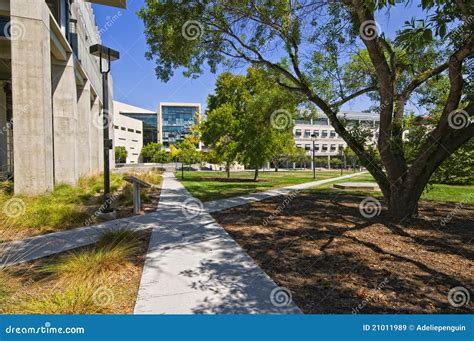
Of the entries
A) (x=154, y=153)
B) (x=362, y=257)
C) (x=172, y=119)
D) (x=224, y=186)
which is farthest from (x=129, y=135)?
(x=362, y=257)

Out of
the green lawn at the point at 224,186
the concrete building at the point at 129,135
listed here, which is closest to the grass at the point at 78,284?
the green lawn at the point at 224,186

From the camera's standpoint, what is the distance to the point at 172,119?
8938cm

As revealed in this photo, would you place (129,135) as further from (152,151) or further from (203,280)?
(203,280)

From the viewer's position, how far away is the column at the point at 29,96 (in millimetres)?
10555

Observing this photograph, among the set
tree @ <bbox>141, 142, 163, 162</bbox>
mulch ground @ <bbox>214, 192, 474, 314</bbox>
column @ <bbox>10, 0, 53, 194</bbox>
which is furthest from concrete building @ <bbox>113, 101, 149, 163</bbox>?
mulch ground @ <bbox>214, 192, 474, 314</bbox>

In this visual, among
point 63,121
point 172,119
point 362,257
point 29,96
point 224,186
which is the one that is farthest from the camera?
point 172,119

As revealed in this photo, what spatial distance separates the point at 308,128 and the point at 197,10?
76.6 m

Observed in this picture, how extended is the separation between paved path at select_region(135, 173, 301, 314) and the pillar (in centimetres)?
1175

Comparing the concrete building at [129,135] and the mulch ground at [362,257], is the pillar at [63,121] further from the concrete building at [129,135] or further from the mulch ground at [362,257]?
the concrete building at [129,135]

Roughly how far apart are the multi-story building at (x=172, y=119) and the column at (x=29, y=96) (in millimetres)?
76682

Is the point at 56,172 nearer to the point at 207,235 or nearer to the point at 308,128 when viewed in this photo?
the point at 207,235

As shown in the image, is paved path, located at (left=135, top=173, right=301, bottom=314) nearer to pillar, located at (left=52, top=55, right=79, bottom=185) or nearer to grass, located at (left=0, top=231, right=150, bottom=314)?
grass, located at (left=0, top=231, right=150, bottom=314)

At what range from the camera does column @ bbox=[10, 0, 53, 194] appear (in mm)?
10555

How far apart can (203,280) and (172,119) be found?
8961 centimetres
